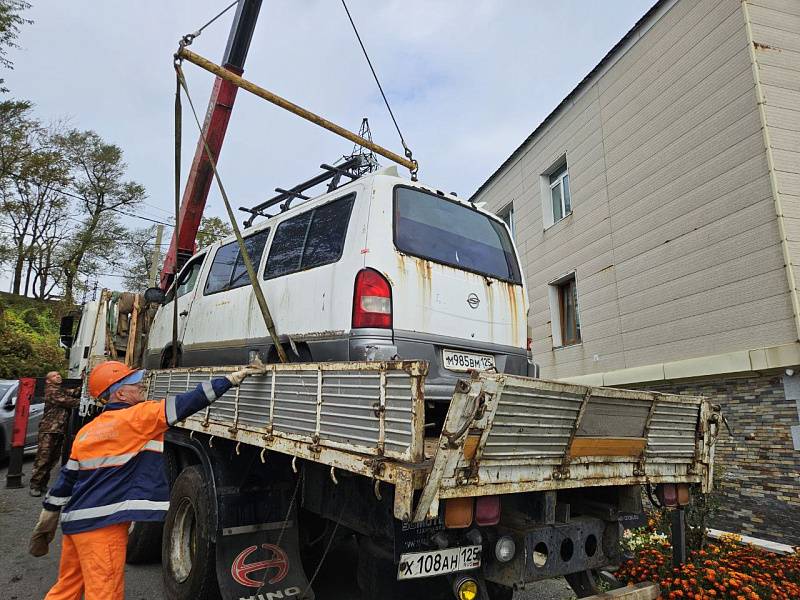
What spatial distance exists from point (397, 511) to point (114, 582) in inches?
73.1

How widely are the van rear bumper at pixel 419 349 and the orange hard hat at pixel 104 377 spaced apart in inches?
54.6

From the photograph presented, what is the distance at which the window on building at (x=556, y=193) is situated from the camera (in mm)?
11758

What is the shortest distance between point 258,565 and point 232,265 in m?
2.58

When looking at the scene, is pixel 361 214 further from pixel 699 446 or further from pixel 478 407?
pixel 699 446

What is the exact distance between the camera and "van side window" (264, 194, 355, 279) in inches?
139

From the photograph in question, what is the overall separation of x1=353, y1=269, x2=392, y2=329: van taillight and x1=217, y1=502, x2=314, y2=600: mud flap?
1404mm

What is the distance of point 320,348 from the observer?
3.28 m

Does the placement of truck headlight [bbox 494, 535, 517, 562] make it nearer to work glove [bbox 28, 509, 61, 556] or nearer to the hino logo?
the hino logo

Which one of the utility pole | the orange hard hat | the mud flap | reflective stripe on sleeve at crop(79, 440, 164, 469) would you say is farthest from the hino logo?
the utility pole

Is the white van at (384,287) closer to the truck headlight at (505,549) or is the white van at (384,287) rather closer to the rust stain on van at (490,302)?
the rust stain on van at (490,302)

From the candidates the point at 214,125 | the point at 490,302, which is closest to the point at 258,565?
the point at 490,302

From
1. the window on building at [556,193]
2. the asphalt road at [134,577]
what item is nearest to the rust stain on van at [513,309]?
the asphalt road at [134,577]

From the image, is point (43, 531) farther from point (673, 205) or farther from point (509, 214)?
point (509, 214)

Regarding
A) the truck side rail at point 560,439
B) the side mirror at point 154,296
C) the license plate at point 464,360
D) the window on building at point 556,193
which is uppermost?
the window on building at point 556,193
